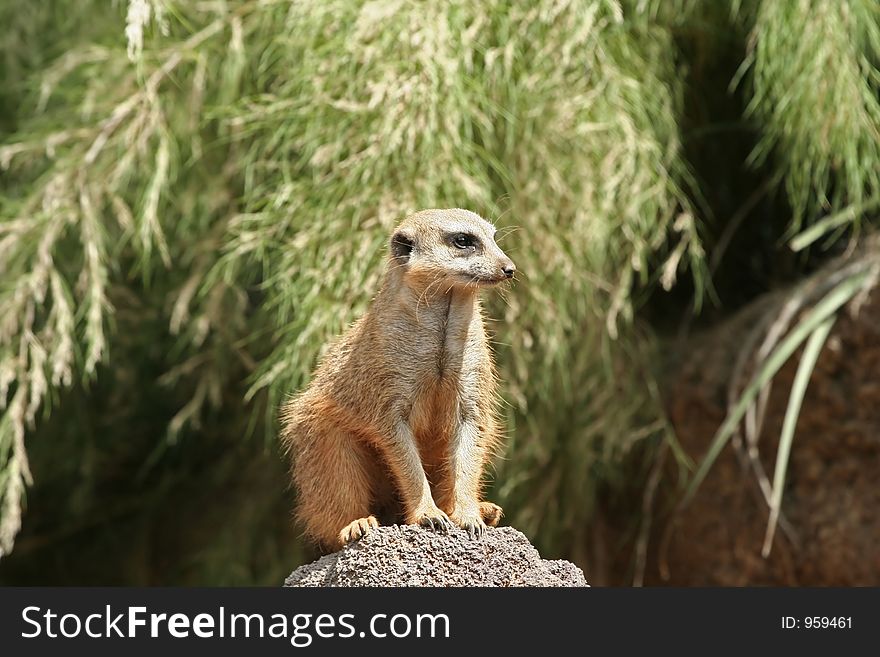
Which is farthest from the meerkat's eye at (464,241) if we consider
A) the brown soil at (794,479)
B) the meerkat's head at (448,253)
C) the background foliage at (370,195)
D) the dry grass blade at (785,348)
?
the brown soil at (794,479)

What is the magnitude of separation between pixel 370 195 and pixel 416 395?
Result: 3.45 feet

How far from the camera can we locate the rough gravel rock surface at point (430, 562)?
84.7 inches

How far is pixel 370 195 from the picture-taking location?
10.6ft

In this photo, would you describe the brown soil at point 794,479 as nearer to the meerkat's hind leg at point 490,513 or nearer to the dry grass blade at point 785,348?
the dry grass blade at point 785,348

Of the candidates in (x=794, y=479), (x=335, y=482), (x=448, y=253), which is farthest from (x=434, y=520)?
(x=794, y=479)

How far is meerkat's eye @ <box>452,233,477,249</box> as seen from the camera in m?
2.26

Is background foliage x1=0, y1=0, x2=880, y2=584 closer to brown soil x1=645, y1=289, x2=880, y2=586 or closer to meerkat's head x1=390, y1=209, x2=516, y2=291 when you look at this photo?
brown soil x1=645, y1=289, x2=880, y2=586

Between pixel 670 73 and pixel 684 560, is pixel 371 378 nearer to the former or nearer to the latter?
pixel 670 73

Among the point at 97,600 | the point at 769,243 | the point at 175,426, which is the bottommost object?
the point at 97,600

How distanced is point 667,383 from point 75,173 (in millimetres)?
2143

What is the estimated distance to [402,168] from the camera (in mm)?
3262

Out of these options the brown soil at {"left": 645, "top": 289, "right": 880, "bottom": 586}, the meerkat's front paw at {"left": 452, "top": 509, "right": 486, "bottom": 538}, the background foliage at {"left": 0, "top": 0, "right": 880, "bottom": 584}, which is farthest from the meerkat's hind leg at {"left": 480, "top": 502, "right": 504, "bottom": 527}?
the brown soil at {"left": 645, "top": 289, "right": 880, "bottom": 586}

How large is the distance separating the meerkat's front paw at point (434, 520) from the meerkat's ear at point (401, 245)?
1.58ft

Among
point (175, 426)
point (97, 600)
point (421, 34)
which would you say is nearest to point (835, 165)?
point (421, 34)
